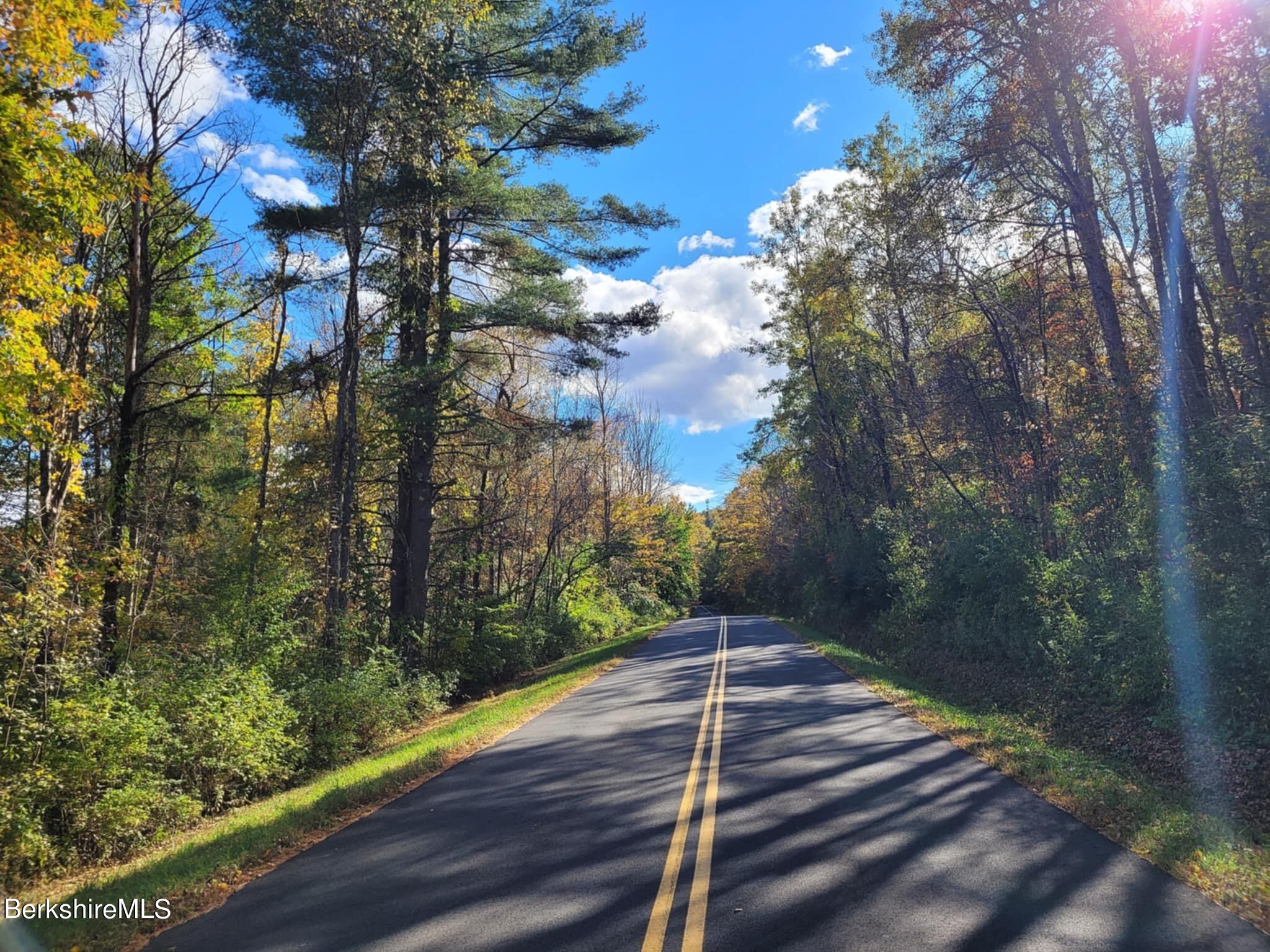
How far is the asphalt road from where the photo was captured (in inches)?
164

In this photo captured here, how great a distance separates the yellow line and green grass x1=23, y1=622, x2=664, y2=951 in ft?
11.8

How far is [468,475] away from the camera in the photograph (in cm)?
2719

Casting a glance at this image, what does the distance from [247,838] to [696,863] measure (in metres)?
4.34

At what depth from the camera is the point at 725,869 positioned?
5043 mm

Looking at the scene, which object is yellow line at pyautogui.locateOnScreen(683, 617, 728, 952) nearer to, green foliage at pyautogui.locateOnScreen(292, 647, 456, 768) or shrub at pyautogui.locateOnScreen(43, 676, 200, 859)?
shrub at pyautogui.locateOnScreen(43, 676, 200, 859)

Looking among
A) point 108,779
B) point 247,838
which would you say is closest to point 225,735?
point 108,779

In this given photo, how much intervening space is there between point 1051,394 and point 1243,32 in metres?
8.30

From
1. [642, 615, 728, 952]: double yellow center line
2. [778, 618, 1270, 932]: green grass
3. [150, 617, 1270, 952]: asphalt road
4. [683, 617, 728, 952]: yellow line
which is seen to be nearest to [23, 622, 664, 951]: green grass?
[150, 617, 1270, 952]: asphalt road

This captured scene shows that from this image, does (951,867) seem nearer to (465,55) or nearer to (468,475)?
(465,55)

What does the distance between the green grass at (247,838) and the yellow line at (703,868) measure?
3.59m

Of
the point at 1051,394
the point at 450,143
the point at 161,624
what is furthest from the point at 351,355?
the point at 1051,394

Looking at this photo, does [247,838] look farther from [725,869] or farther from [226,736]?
[725,869]

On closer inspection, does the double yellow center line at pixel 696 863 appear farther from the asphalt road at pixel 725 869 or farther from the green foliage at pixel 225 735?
the green foliage at pixel 225 735

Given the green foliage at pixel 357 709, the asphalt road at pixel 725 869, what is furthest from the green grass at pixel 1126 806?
the green foliage at pixel 357 709
